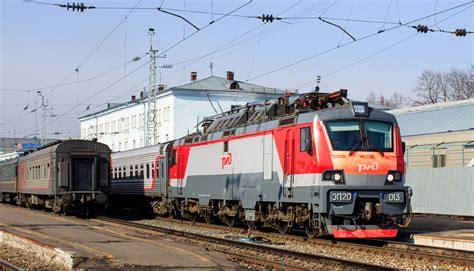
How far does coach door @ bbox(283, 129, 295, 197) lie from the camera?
57.1 ft

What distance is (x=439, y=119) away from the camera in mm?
38781

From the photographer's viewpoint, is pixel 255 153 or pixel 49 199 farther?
pixel 49 199

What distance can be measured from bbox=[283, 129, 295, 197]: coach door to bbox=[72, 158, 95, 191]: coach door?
12926 millimetres

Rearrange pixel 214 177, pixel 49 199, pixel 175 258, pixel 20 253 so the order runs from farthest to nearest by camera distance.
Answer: pixel 49 199 < pixel 214 177 < pixel 20 253 < pixel 175 258

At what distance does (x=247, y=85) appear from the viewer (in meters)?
73.2

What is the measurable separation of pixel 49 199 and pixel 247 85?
44881 millimetres

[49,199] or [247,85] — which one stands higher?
[247,85]

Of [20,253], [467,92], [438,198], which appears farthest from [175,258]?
[467,92]

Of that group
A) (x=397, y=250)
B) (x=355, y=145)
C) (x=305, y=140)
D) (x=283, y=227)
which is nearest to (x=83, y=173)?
(x=283, y=227)

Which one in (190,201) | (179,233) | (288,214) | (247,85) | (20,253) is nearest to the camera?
(20,253)

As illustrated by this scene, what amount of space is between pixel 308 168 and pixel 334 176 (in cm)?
83

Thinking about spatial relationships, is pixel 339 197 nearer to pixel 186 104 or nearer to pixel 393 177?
pixel 393 177

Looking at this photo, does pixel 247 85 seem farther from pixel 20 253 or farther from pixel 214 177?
pixel 20 253

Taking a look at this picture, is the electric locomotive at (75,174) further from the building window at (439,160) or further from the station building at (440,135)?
the building window at (439,160)
